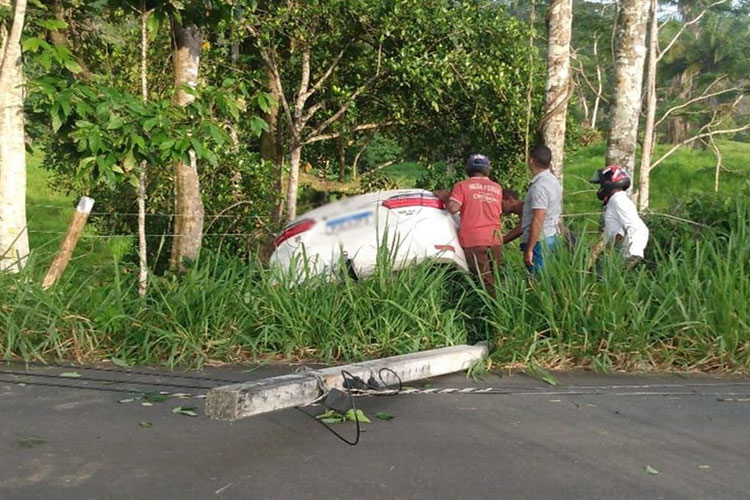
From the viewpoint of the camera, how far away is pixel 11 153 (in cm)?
709

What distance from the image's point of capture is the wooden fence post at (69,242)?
21.5 ft

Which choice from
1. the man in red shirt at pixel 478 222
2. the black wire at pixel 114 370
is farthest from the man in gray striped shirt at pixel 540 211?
the black wire at pixel 114 370

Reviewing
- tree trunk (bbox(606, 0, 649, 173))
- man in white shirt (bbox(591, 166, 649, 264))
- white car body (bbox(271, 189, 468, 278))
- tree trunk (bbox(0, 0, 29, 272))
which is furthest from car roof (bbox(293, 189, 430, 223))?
tree trunk (bbox(606, 0, 649, 173))

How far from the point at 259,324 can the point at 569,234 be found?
2.63m

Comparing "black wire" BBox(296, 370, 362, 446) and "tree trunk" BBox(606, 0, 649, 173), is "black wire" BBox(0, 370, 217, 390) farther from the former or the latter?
"tree trunk" BBox(606, 0, 649, 173)

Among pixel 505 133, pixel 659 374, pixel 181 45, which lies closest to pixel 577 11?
pixel 505 133

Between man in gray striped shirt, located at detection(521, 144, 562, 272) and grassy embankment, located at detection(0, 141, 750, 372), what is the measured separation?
1.23ft

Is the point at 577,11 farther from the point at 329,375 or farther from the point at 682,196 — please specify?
the point at 329,375

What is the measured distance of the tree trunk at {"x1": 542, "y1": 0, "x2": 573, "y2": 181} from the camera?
8.38 metres

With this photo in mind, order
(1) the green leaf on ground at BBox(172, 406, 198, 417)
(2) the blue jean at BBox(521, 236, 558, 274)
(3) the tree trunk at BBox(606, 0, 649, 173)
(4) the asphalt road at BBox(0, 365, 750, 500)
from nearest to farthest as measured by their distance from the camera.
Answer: (4) the asphalt road at BBox(0, 365, 750, 500)
(1) the green leaf on ground at BBox(172, 406, 198, 417)
(2) the blue jean at BBox(521, 236, 558, 274)
(3) the tree trunk at BBox(606, 0, 649, 173)

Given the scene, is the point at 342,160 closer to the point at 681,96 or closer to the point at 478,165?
the point at 478,165

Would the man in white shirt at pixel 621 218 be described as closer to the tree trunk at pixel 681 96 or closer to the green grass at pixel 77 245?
the green grass at pixel 77 245

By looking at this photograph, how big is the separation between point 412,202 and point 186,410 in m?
2.85

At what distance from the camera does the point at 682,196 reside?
28.1ft
